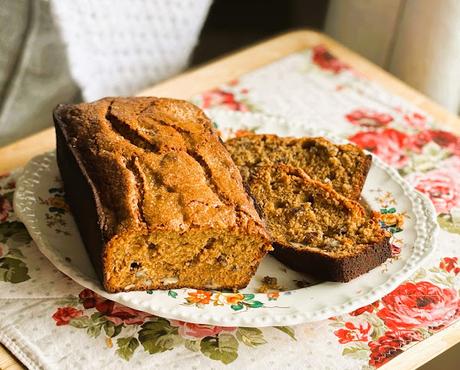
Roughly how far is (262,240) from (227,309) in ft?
0.45

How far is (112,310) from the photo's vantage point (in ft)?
4.83

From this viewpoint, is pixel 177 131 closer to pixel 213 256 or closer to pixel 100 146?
pixel 100 146

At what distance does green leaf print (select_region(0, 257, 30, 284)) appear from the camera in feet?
4.98

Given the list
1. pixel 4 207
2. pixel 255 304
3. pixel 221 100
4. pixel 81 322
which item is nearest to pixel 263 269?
pixel 255 304

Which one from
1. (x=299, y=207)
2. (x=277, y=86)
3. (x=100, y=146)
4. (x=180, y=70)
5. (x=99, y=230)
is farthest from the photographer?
(x=180, y=70)

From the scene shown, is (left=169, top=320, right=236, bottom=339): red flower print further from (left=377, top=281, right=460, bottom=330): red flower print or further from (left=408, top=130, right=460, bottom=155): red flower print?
(left=408, top=130, right=460, bottom=155): red flower print

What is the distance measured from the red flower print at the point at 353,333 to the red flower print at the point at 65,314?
48 cm

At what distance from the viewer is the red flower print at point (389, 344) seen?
56.2 inches

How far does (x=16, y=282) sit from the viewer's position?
1.51 m

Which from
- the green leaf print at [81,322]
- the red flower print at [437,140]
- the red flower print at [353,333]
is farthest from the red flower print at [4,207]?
the red flower print at [437,140]

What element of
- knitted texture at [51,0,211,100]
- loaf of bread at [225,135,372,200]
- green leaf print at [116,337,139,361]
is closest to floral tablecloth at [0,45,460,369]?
green leaf print at [116,337,139,361]

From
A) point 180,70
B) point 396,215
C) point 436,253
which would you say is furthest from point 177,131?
point 180,70

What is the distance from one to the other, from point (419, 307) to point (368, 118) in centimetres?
70

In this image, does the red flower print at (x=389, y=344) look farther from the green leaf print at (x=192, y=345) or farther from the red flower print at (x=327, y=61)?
the red flower print at (x=327, y=61)
